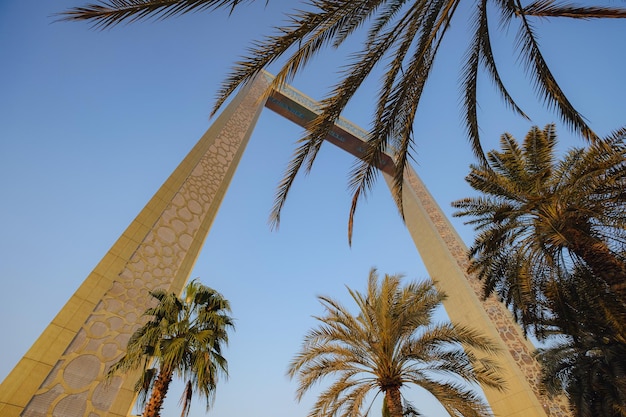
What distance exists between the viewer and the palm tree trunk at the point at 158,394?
5.06m

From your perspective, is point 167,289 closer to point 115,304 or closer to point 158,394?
point 115,304

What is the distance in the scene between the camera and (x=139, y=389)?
5.40 m

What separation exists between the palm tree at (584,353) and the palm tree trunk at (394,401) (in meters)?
3.58

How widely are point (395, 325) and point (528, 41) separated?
4.75 meters

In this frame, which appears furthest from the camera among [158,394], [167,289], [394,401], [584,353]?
[584,353]

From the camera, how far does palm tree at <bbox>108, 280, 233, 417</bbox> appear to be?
530cm

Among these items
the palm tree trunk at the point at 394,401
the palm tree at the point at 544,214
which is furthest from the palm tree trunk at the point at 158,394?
the palm tree at the point at 544,214

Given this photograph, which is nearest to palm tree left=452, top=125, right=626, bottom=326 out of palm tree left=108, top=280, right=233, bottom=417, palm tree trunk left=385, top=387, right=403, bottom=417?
palm tree trunk left=385, top=387, right=403, bottom=417

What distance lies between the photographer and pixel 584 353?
8.47 meters

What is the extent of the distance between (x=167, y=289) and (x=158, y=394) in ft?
6.63

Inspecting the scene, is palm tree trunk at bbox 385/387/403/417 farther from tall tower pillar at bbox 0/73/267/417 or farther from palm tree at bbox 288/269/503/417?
tall tower pillar at bbox 0/73/267/417

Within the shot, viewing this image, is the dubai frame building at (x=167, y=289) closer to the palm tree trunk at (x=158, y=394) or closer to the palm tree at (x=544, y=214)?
the palm tree trunk at (x=158, y=394)

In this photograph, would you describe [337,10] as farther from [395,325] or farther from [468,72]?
[395,325]

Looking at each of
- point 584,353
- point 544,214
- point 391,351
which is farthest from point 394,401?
point 584,353
